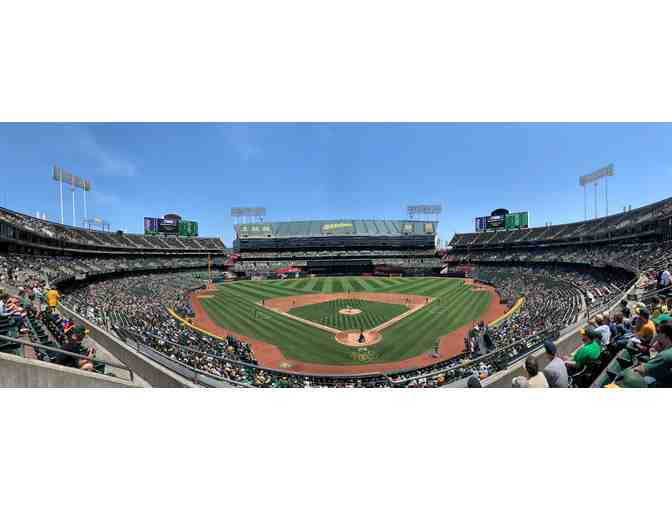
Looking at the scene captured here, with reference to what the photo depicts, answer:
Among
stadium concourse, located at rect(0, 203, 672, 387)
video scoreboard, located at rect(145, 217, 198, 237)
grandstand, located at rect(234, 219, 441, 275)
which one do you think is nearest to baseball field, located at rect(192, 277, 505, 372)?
stadium concourse, located at rect(0, 203, 672, 387)

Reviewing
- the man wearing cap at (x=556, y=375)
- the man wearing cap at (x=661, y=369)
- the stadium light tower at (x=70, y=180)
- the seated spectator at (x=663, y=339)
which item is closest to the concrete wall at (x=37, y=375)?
the man wearing cap at (x=556, y=375)

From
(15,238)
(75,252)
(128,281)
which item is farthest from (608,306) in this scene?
(75,252)

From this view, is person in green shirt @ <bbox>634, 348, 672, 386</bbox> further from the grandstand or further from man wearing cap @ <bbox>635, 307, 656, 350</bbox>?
the grandstand

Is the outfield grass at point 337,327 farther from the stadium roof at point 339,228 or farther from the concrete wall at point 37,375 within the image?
the stadium roof at point 339,228

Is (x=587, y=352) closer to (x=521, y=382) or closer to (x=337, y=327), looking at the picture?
(x=521, y=382)

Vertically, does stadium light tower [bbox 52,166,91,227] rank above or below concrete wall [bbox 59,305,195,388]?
above
